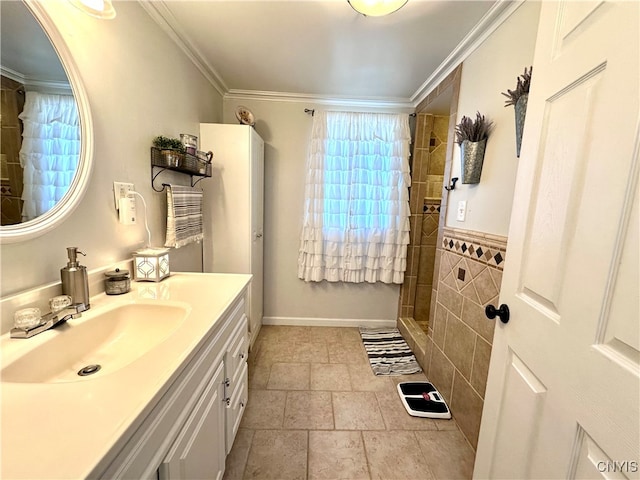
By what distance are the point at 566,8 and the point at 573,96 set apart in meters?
0.27

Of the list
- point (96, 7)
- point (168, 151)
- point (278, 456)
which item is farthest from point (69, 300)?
point (278, 456)

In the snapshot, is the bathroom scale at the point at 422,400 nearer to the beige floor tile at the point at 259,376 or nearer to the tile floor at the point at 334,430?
the tile floor at the point at 334,430

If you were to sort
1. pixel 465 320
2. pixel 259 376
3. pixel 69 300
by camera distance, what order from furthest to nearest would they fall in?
pixel 259 376
pixel 465 320
pixel 69 300

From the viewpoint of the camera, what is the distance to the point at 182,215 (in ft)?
5.47

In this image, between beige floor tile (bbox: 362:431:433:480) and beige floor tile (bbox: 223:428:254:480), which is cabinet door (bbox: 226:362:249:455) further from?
beige floor tile (bbox: 362:431:433:480)

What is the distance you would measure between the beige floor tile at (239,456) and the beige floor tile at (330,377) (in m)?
0.55

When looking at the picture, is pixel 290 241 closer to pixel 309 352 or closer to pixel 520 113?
pixel 309 352

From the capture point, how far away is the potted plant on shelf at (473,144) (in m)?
1.48

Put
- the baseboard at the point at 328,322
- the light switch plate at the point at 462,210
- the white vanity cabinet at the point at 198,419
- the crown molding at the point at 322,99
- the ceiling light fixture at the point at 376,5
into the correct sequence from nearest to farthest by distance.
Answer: the white vanity cabinet at the point at 198,419, the ceiling light fixture at the point at 376,5, the light switch plate at the point at 462,210, the crown molding at the point at 322,99, the baseboard at the point at 328,322

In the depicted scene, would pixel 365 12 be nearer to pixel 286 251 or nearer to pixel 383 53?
pixel 383 53

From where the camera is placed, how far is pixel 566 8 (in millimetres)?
719

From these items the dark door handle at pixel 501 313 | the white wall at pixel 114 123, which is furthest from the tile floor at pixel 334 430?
the white wall at pixel 114 123

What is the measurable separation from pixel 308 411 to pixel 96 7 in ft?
7.31

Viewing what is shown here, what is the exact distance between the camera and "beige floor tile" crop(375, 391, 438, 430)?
5.30ft
